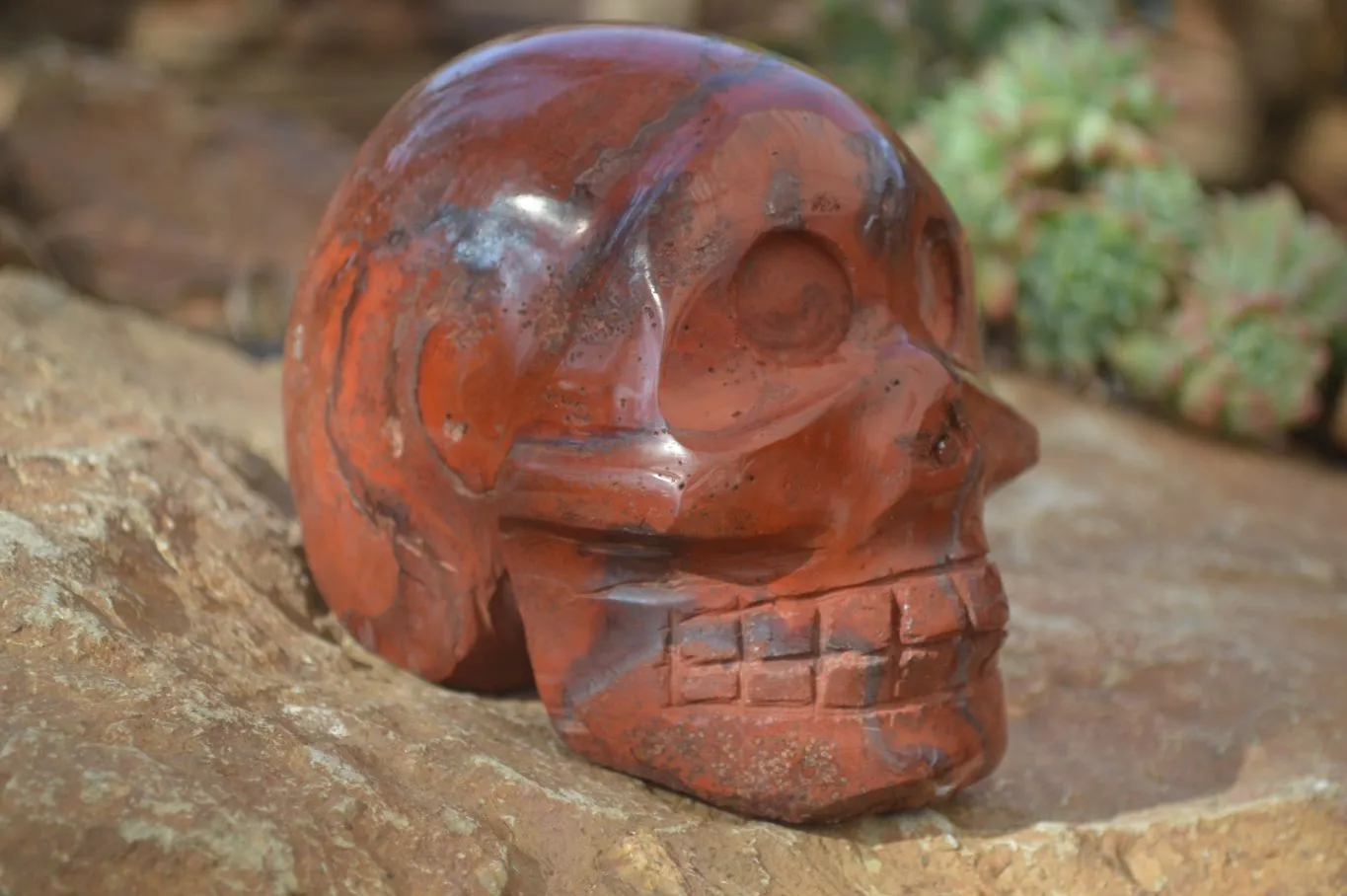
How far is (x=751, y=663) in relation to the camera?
5.59 feet

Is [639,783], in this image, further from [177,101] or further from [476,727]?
[177,101]

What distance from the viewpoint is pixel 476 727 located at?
Result: 1.83 m

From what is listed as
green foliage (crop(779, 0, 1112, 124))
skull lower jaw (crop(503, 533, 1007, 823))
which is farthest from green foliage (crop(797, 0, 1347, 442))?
skull lower jaw (crop(503, 533, 1007, 823))

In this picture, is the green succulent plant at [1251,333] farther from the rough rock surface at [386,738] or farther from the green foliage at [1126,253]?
the rough rock surface at [386,738]

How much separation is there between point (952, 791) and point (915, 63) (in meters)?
4.94

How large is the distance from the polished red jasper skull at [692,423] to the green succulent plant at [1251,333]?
3.11m

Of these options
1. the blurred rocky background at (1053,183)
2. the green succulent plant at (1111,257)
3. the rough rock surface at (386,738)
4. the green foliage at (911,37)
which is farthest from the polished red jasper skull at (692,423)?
the green foliage at (911,37)

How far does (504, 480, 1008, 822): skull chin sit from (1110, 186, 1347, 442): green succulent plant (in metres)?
3.21

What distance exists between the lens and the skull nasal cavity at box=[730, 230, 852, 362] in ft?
5.62

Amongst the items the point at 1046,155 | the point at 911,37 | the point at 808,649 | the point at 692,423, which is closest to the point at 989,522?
the point at 1046,155

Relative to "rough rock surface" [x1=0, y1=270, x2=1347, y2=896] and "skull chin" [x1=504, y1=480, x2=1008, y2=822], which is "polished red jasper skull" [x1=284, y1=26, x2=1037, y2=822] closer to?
"skull chin" [x1=504, y1=480, x2=1008, y2=822]

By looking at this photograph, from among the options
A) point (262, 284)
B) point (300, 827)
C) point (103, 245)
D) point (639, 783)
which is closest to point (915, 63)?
point (262, 284)

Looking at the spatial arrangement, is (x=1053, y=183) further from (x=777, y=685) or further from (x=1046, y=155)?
(x=777, y=685)

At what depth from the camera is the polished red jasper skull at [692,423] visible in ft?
5.49
